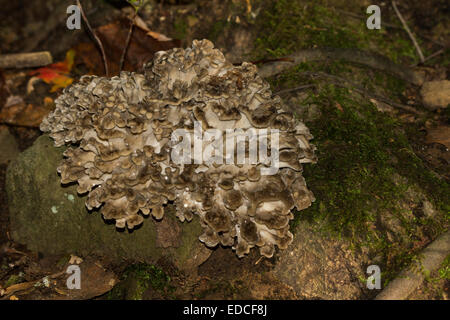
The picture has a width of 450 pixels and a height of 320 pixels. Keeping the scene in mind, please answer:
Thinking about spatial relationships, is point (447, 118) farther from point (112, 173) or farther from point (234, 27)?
point (112, 173)

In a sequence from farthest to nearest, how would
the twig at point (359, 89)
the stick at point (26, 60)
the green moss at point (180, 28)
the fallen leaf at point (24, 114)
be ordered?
the stick at point (26, 60)
the green moss at point (180, 28)
the fallen leaf at point (24, 114)
the twig at point (359, 89)

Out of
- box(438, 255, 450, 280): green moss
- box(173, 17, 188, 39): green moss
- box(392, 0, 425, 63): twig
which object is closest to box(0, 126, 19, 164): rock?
box(173, 17, 188, 39): green moss

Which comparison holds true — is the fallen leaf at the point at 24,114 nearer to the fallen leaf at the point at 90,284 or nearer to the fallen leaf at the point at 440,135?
the fallen leaf at the point at 90,284

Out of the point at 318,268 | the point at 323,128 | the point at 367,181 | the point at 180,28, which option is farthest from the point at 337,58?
the point at 318,268

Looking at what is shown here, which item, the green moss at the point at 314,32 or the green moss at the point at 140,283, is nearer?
the green moss at the point at 140,283

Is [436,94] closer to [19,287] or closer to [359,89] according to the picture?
[359,89]

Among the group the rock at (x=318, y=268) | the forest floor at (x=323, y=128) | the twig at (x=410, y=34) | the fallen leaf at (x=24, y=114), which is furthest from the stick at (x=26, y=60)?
the twig at (x=410, y=34)
